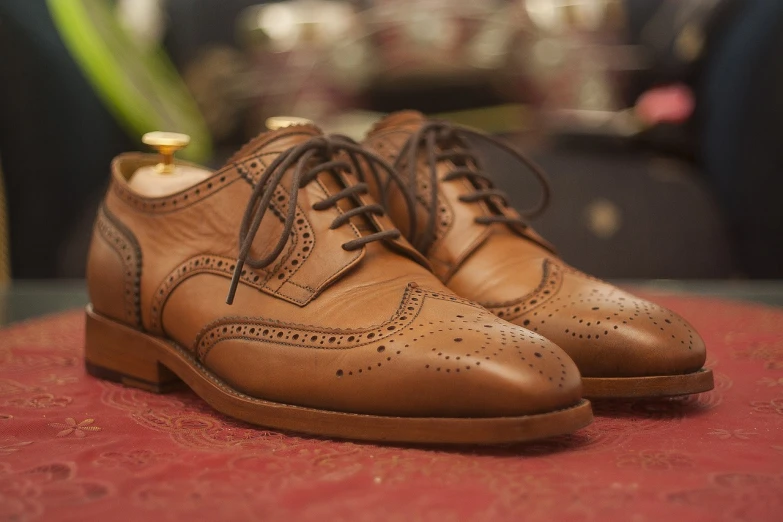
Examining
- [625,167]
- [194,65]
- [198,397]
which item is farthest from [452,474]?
[194,65]

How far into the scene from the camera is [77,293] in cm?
147

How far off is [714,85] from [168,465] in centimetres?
177

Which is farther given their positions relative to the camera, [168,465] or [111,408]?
[111,408]

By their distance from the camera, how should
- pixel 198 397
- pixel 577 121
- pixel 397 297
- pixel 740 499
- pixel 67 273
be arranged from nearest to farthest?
pixel 740 499, pixel 397 297, pixel 198 397, pixel 67 273, pixel 577 121

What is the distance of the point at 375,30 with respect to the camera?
6.54 feet

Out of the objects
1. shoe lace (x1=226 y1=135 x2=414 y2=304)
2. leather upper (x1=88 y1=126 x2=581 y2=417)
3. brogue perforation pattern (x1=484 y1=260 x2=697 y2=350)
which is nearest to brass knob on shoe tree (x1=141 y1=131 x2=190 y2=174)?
leather upper (x1=88 y1=126 x2=581 y2=417)

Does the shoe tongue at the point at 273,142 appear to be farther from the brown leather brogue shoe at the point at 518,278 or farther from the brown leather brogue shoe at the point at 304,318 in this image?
the brown leather brogue shoe at the point at 518,278

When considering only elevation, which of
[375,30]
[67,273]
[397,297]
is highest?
[375,30]

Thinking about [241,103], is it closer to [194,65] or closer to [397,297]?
[194,65]

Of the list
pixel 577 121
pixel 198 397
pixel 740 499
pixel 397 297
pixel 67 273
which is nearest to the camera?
pixel 740 499

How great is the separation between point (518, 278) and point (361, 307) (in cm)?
20

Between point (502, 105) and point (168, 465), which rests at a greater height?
point (502, 105)

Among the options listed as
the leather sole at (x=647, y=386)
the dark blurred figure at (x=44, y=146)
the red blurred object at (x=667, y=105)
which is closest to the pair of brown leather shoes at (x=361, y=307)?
the leather sole at (x=647, y=386)

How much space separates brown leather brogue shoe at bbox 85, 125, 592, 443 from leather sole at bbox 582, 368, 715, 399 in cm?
11
